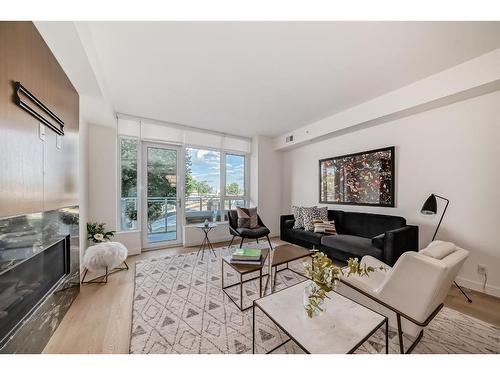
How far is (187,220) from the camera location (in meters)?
4.24

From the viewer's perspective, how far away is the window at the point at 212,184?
4.29 metres

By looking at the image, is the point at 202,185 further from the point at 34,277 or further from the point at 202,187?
the point at 34,277

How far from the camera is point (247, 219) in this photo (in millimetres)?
3875

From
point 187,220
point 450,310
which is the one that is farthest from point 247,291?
point 187,220

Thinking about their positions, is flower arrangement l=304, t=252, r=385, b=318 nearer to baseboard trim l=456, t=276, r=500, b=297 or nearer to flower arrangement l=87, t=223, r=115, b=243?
baseboard trim l=456, t=276, r=500, b=297

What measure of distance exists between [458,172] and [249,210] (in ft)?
10.5

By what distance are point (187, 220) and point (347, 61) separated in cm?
391

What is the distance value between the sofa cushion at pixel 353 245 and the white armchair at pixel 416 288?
1.11m

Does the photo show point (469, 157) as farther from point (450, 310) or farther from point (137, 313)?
point (137, 313)

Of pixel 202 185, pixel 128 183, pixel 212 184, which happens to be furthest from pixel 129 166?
pixel 212 184

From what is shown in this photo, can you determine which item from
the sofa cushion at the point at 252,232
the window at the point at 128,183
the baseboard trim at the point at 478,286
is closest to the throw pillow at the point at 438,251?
the baseboard trim at the point at 478,286

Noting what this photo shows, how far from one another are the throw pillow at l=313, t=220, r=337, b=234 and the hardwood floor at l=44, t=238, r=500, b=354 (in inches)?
61.6

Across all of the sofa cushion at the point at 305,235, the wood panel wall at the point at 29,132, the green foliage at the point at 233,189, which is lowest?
the sofa cushion at the point at 305,235

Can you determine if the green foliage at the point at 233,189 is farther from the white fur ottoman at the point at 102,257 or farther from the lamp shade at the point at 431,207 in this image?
the lamp shade at the point at 431,207
